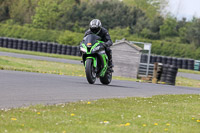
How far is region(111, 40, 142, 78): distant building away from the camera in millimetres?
27484

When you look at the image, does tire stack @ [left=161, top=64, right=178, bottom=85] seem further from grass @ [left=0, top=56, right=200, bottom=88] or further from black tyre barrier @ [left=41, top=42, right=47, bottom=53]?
black tyre barrier @ [left=41, top=42, right=47, bottom=53]

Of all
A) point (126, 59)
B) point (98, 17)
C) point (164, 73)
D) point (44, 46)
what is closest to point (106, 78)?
point (164, 73)

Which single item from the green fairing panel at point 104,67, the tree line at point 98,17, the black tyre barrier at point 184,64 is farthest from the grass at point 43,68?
the tree line at point 98,17

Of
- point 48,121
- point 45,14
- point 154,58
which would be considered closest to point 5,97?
point 48,121

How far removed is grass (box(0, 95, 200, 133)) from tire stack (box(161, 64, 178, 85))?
44.4 feet

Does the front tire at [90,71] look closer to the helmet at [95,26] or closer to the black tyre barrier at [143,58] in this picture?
the helmet at [95,26]

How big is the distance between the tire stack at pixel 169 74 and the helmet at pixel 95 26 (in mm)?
10023

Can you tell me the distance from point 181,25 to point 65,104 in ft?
208

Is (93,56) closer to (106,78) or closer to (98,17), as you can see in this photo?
(106,78)

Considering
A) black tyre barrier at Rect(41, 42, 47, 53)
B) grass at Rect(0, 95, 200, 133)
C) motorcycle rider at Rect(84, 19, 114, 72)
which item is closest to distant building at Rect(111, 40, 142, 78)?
motorcycle rider at Rect(84, 19, 114, 72)

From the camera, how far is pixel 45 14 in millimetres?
67875

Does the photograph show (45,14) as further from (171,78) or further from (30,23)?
(171,78)

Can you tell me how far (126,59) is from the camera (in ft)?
91.1

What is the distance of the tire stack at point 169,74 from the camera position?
23.1m
